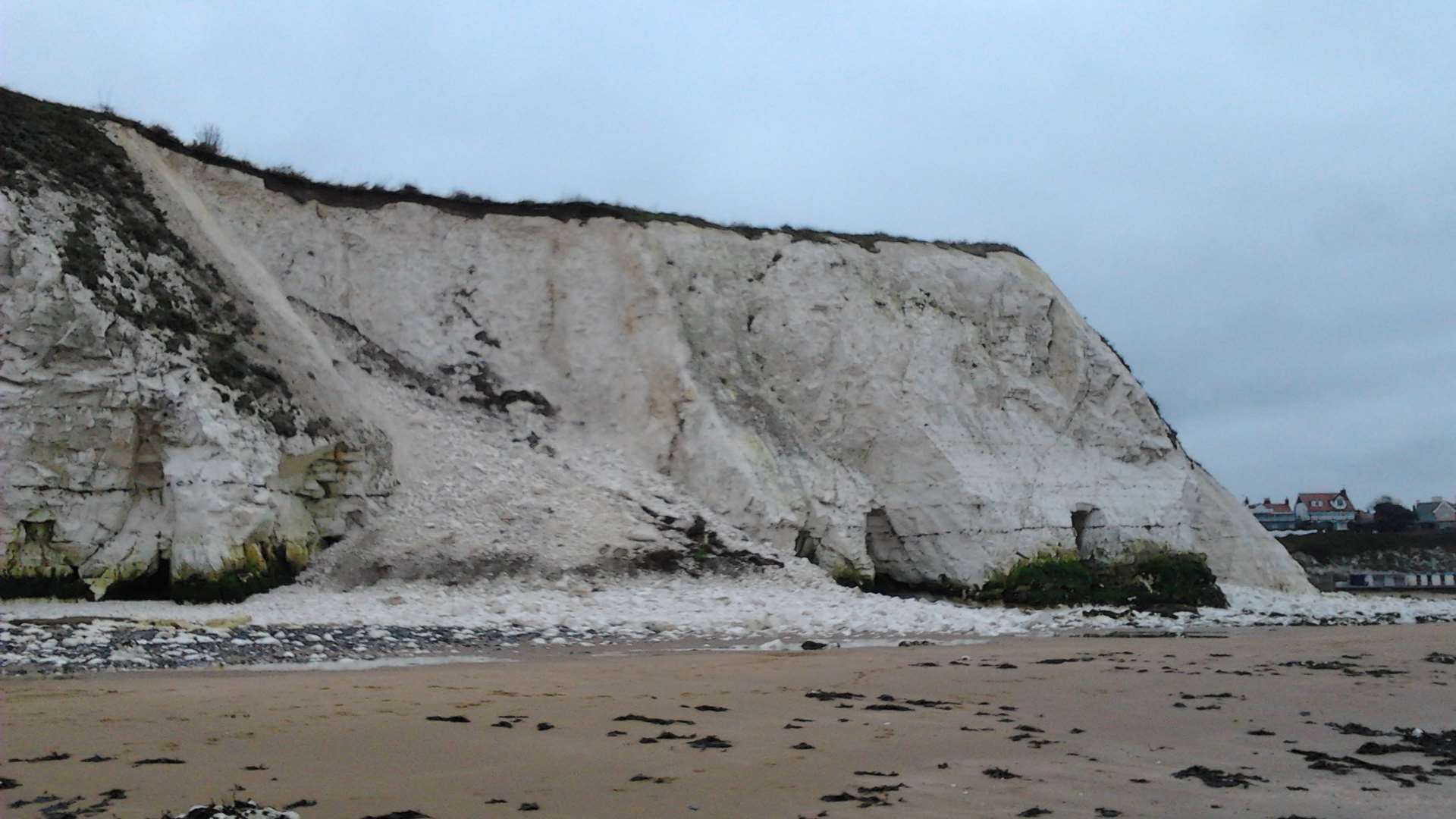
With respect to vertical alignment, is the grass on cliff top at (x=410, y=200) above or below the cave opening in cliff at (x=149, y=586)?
above

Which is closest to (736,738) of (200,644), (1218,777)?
(1218,777)

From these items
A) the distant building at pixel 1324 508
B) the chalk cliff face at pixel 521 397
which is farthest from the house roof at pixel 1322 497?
the chalk cliff face at pixel 521 397

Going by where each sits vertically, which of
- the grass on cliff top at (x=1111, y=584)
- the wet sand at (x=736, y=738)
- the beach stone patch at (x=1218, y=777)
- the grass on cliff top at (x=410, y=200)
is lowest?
the wet sand at (x=736, y=738)

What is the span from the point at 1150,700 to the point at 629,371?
1365 centimetres

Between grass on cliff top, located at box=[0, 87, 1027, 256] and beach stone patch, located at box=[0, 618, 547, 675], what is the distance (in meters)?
9.47

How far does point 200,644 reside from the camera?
1014cm

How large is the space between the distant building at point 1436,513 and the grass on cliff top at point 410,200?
46.8m

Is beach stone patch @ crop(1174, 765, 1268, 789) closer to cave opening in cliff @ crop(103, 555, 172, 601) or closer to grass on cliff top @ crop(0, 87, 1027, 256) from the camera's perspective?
cave opening in cliff @ crop(103, 555, 172, 601)

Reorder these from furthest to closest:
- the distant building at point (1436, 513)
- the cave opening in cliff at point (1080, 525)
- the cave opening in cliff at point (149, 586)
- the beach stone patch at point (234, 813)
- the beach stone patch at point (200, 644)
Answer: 1. the distant building at point (1436, 513)
2. the cave opening in cliff at point (1080, 525)
3. the cave opening in cliff at point (149, 586)
4. the beach stone patch at point (200, 644)
5. the beach stone patch at point (234, 813)

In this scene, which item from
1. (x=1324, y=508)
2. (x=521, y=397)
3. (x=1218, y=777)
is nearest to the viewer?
(x=1218, y=777)

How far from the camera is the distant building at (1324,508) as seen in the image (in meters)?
73.1

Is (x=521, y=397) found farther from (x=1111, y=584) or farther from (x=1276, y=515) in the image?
(x=1276, y=515)

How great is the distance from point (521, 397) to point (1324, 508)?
7185cm

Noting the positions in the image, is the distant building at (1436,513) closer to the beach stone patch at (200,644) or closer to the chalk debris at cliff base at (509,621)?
the chalk debris at cliff base at (509,621)
